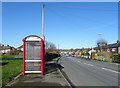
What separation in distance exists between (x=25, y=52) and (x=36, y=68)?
139cm

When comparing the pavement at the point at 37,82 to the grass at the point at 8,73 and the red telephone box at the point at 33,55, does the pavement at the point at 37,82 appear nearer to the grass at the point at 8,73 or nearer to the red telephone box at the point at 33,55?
the grass at the point at 8,73

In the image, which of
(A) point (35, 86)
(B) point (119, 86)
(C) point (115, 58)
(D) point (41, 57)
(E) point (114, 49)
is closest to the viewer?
(A) point (35, 86)

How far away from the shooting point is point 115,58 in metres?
35.7

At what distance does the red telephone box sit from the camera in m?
11.8

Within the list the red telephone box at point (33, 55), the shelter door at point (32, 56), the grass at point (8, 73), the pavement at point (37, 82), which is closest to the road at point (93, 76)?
the pavement at point (37, 82)

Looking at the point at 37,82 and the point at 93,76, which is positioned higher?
the point at 37,82

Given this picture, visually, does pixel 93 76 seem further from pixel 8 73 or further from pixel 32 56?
pixel 8 73

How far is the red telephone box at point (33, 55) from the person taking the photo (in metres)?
11.8

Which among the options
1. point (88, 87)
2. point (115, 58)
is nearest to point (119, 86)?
point (88, 87)

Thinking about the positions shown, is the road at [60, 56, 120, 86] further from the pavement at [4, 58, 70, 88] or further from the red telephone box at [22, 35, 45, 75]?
the red telephone box at [22, 35, 45, 75]

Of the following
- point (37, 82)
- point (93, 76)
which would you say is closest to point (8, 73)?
point (37, 82)

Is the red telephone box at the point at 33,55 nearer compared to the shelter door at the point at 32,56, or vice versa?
the red telephone box at the point at 33,55

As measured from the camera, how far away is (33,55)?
12336mm

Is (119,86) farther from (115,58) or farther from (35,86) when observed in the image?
(115,58)
